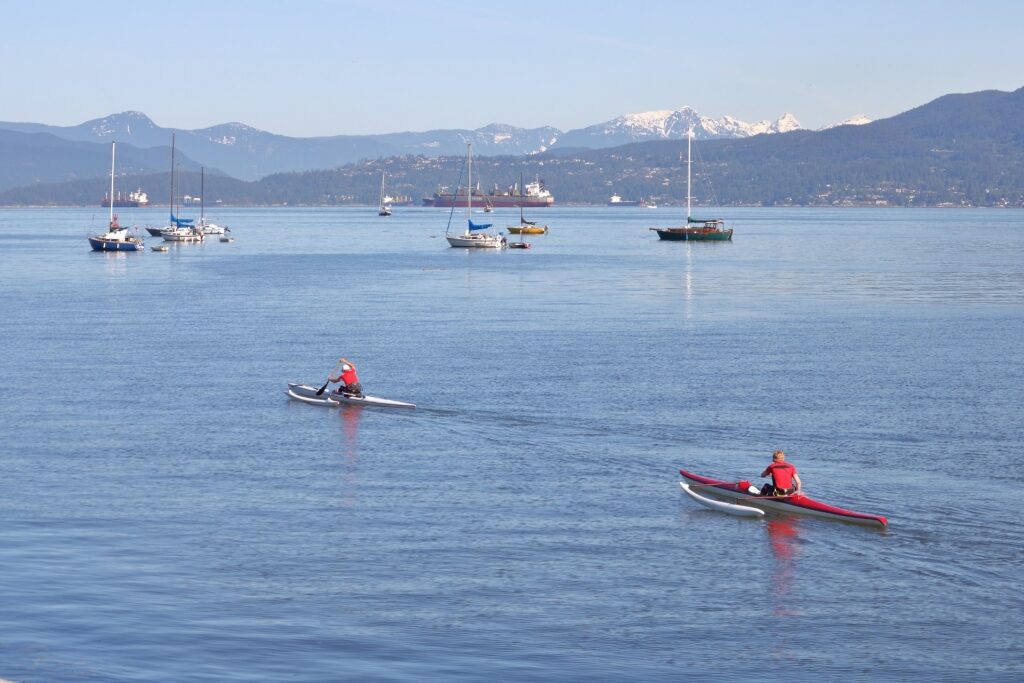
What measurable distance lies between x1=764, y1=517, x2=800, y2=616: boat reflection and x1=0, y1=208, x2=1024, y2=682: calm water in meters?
0.15

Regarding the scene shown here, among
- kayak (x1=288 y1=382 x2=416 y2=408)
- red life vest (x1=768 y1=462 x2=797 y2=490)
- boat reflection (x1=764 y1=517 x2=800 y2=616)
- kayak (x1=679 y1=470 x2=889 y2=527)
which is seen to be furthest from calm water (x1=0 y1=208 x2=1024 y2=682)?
red life vest (x1=768 y1=462 x2=797 y2=490)

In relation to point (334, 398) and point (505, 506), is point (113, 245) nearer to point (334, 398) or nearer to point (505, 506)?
point (334, 398)

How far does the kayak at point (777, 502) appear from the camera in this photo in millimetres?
40375

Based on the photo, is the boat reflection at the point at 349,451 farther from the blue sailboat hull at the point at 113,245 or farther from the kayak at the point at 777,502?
the blue sailboat hull at the point at 113,245

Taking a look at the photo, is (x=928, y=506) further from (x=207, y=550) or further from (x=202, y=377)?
(x=202, y=377)

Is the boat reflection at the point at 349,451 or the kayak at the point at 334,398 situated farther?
the kayak at the point at 334,398

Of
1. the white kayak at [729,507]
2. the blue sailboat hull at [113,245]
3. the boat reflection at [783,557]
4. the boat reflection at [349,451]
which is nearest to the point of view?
the boat reflection at [783,557]

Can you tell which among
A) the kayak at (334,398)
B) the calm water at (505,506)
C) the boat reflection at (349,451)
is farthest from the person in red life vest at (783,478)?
the kayak at (334,398)

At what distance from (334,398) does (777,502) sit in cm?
2513

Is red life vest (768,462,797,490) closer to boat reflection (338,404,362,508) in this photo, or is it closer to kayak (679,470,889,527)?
kayak (679,470,889,527)

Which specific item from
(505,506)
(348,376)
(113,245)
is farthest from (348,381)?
(113,245)

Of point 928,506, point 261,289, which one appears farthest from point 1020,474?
Answer: point 261,289

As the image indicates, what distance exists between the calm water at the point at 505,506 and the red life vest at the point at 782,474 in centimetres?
128

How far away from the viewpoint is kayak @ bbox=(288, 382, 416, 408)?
60.1 metres
